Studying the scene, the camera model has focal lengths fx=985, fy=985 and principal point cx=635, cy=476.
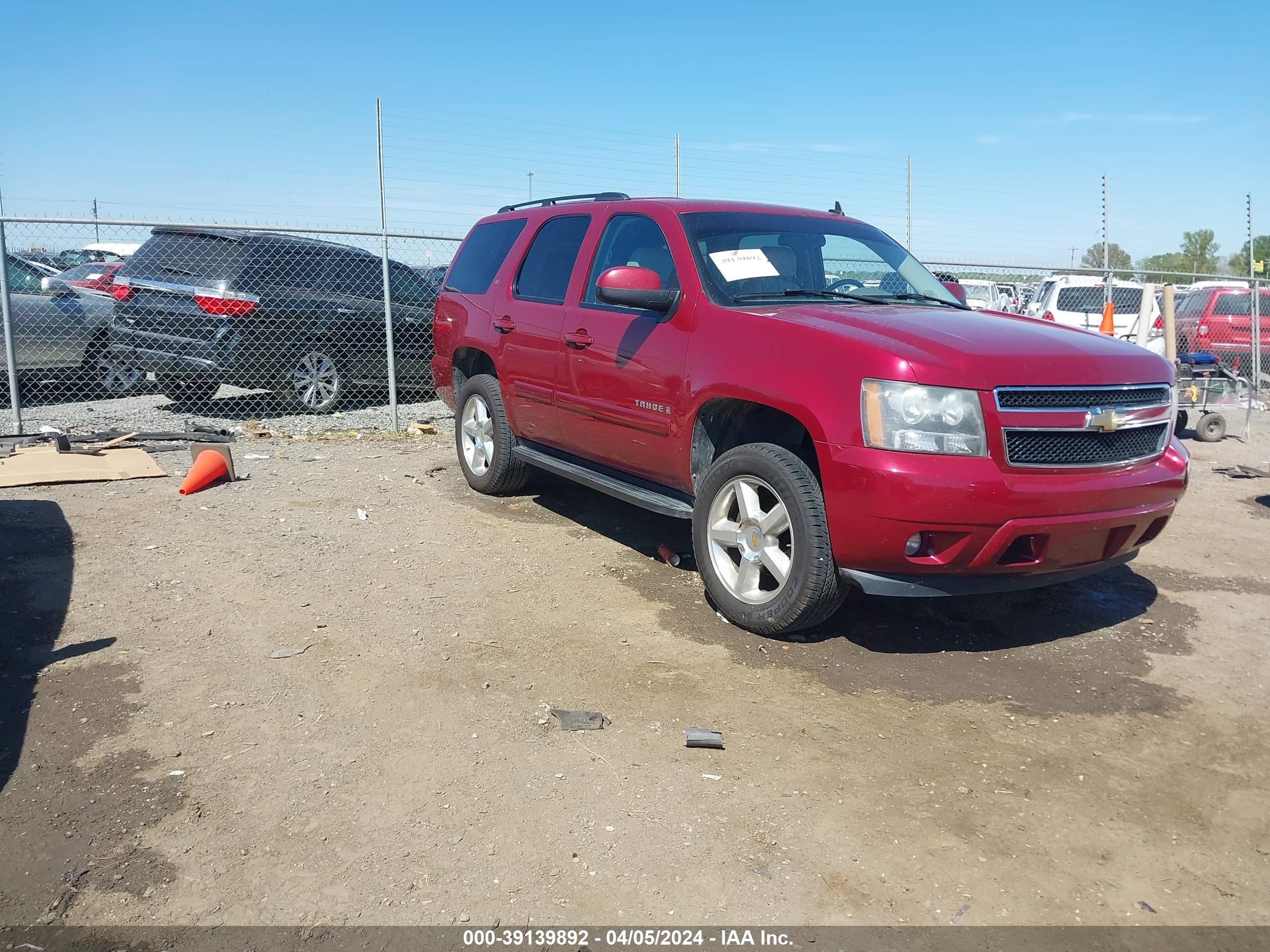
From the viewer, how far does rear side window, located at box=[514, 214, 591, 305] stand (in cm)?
598

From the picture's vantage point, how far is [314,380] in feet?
33.6

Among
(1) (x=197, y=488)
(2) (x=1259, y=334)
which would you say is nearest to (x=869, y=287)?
(1) (x=197, y=488)

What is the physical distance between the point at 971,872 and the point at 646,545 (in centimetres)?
345

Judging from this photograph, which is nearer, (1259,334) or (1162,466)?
(1162,466)

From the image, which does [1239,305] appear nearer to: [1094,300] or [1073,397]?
[1094,300]

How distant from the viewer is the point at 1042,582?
13.7 feet

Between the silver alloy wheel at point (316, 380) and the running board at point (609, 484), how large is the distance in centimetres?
445

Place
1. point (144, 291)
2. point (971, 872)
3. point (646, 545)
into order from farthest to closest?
point (144, 291) < point (646, 545) < point (971, 872)

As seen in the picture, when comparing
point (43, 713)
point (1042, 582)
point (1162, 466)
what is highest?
point (1162, 466)

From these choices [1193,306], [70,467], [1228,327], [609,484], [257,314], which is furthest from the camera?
[1193,306]

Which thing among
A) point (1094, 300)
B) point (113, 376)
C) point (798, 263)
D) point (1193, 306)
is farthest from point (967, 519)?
point (1193, 306)

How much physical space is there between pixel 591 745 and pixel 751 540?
1367 mm

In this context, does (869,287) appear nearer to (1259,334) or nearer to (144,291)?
(144,291)

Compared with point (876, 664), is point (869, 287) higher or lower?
higher
